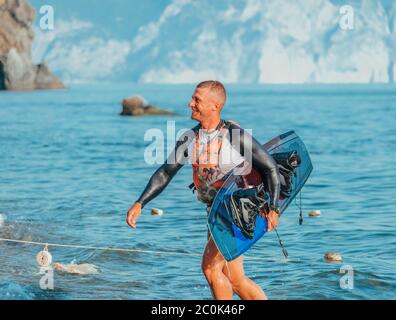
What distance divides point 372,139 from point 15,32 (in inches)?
3709

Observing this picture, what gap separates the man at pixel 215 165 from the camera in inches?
311

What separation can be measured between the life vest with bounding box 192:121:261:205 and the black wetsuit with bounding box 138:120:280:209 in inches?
4.0

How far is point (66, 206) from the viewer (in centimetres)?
1903

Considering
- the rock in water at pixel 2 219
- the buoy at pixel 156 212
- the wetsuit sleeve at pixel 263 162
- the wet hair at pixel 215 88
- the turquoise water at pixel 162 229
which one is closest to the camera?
the wetsuit sleeve at pixel 263 162

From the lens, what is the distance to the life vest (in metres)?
8.00

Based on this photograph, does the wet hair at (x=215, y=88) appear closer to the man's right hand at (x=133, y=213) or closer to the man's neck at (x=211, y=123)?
the man's neck at (x=211, y=123)

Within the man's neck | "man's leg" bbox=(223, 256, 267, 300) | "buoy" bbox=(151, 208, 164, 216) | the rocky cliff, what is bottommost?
"man's leg" bbox=(223, 256, 267, 300)

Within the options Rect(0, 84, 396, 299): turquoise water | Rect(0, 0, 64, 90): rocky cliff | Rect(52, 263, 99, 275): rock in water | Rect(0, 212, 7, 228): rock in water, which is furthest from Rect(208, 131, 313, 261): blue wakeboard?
Rect(0, 0, 64, 90): rocky cliff

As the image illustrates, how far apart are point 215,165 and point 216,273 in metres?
Result: 0.97

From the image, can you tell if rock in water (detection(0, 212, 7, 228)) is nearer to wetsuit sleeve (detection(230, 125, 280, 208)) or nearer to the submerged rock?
wetsuit sleeve (detection(230, 125, 280, 208))

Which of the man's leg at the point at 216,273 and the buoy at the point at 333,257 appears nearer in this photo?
the man's leg at the point at 216,273

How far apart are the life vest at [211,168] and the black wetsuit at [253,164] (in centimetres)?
10

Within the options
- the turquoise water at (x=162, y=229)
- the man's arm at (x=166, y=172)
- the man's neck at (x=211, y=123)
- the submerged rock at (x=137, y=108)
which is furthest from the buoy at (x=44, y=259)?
the submerged rock at (x=137, y=108)
